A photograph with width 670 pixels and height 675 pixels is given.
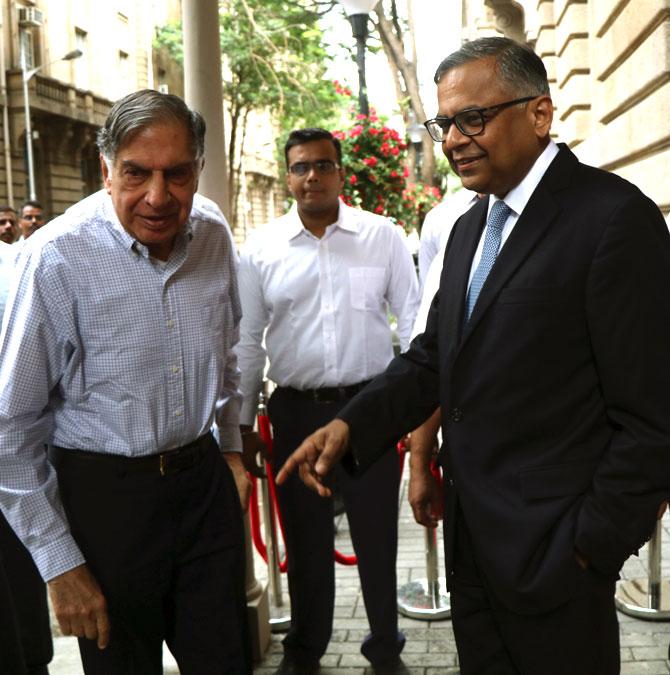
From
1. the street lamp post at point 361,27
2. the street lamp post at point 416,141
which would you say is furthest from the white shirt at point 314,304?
the street lamp post at point 416,141

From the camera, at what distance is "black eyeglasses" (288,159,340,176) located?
14.3ft

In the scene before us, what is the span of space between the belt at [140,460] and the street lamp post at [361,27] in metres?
7.36

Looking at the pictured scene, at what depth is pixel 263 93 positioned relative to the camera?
29.5m

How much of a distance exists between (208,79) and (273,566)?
2.57m

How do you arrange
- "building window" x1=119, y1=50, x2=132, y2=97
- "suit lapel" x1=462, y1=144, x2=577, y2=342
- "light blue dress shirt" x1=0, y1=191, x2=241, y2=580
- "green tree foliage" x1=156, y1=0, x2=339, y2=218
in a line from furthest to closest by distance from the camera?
"building window" x1=119, y1=50, x2=132, y2=97
"green tree foliage" x1=156, y1=0, x2=339, y2=218
"light blue dress shirt" x1=0, y1=191, x2=241, y2=580
"suit lapel" x1=462, y1=144, x2=577, y2=342

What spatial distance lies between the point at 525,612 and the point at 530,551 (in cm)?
18

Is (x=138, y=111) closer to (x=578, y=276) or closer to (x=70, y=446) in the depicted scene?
(x=70, y=446)

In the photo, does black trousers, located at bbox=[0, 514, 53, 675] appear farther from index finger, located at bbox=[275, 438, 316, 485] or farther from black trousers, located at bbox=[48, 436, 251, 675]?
index finger, located at bbox=[275, 438, 316, 485]

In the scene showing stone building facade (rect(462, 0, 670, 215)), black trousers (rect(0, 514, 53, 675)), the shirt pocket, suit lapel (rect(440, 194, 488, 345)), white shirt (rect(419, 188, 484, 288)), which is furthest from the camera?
stone building facade (rect(462, 0, 670, 215))

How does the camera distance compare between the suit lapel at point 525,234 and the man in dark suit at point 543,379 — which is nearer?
the man in dark suit at point 543,379

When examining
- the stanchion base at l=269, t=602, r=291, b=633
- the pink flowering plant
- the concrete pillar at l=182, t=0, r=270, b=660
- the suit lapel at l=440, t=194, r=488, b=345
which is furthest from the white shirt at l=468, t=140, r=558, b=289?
the pink flowering plant

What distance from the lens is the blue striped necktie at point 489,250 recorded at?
2549 millimetres

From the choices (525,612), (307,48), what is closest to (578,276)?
(525,612)

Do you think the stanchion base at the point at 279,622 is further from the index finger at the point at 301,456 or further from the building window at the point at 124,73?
the building window at the point at 124,73
